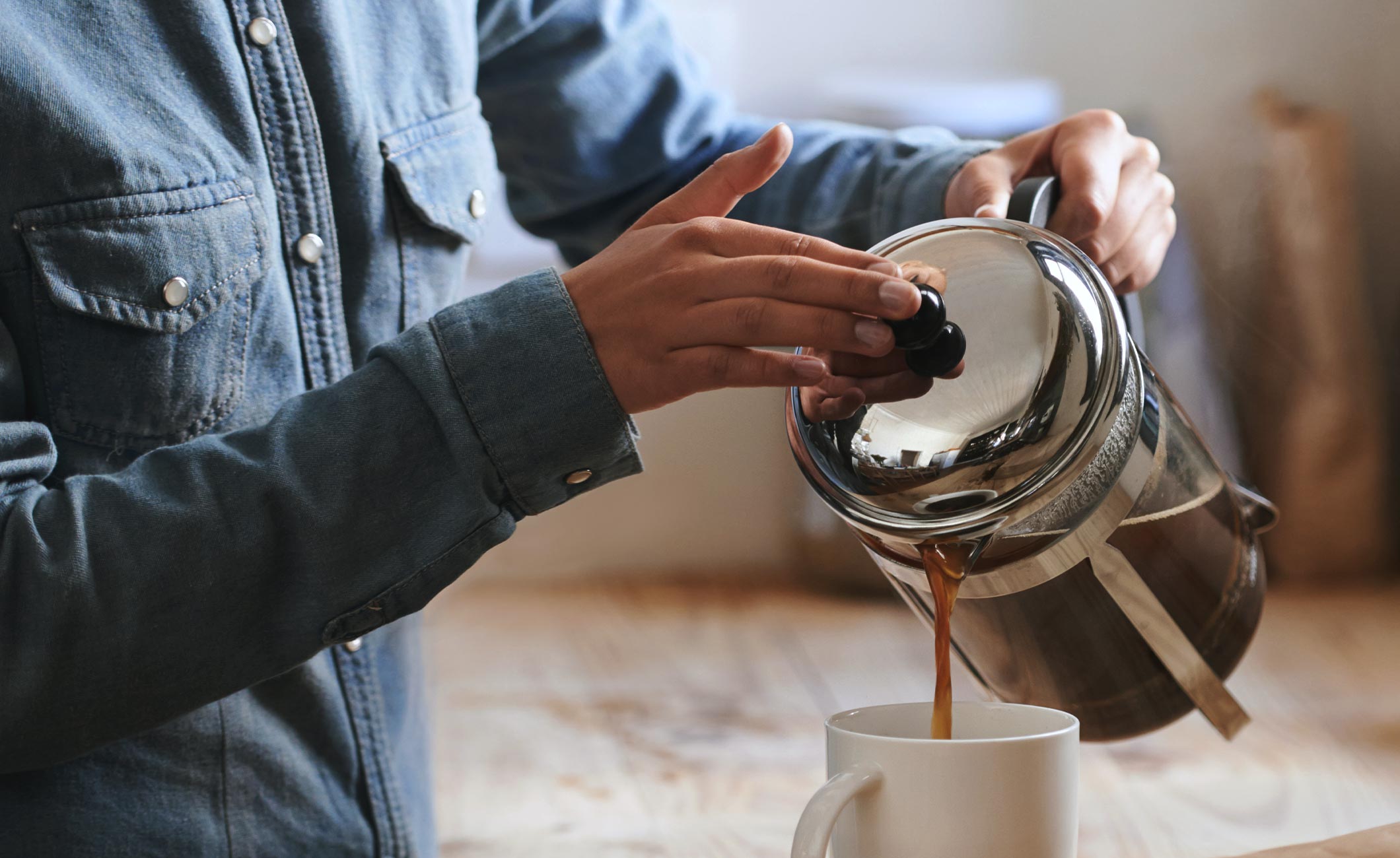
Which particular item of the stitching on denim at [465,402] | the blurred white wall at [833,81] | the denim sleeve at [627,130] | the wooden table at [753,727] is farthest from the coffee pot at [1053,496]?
the blurred white wall at [833,81]

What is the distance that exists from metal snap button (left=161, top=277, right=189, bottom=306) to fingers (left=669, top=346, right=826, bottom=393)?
0.22 metres

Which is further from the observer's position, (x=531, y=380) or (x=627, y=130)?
(x=627, y=130)

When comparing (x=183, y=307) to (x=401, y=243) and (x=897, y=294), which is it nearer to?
(x=401, y=243)

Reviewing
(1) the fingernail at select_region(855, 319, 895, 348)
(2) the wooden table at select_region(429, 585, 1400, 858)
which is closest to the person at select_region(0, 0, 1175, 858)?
(1) the fingernail at select_region(855, 319, 895, 348)

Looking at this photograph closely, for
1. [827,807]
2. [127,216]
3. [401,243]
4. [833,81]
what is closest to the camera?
[827,807]

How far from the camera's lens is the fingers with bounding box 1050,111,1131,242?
1.68 feet

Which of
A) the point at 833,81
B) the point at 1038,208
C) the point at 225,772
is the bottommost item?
the point at 833,81

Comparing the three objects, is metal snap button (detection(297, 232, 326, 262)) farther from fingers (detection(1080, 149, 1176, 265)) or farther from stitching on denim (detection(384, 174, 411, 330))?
fingers (detection(1080, 149, 1176, 265))

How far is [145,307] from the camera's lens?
0.48 m

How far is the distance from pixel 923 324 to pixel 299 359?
314 millimetres

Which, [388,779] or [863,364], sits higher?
[863,364]

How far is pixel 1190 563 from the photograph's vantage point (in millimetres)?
439

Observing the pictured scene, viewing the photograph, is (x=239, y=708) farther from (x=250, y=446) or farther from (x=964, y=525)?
(x=964, y=525)

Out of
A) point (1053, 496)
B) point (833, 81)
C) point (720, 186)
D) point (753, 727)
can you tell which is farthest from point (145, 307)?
point (833, 81)
